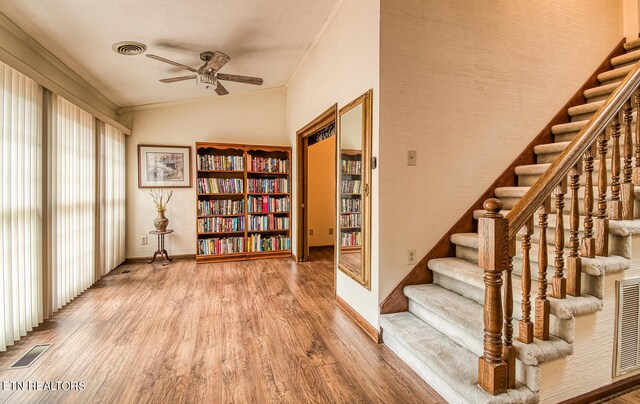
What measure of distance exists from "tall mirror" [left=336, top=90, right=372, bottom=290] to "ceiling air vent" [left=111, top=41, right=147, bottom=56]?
2.16 m

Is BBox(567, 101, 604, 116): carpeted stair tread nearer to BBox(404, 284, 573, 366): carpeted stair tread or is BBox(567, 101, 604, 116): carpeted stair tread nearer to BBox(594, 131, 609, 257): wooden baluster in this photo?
BBox(594, 131, 609, 257): wooden baluster

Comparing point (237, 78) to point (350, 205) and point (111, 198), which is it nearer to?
point (350, 205)

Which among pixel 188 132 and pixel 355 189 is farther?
pixel 188 132

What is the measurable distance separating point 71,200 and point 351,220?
302 cm

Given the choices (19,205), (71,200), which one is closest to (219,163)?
(71,200)

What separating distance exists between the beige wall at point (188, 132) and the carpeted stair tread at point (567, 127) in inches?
158

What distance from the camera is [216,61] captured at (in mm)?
3150

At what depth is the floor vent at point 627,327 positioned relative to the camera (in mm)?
1780

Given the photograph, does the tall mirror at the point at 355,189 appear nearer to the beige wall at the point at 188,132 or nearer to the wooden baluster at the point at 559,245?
the wooden baluster at the point at 559,245

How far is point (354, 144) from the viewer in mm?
2844

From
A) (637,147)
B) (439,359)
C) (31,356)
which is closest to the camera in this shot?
(439,359)

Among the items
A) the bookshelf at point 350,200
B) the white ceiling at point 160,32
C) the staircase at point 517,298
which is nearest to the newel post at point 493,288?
the staircase at point 517,298

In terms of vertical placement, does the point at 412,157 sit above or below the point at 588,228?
above

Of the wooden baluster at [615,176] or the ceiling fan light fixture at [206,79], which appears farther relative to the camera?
the ceiling fan light fixture at [206,79]
